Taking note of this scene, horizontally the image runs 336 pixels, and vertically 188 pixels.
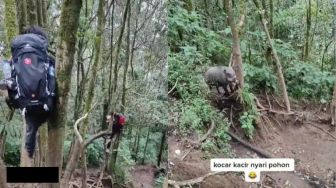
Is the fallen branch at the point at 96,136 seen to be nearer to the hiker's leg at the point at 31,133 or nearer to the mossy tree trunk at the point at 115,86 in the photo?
the mossy tree trunk at the point at 115,86

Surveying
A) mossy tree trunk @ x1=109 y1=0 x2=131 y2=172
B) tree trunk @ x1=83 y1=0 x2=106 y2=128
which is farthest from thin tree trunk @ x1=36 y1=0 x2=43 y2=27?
mossy tree trunk @ x1=109 y1=0 x2=131 y2=172

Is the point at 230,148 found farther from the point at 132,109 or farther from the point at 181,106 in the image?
the point at 132,109

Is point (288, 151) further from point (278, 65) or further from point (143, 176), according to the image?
point (143, 176)

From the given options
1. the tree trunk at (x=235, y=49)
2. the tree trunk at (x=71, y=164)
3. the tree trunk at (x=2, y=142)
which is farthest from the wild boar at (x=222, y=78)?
the tree trunk at (x=2, y=142)

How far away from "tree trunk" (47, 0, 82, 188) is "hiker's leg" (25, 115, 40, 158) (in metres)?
0.20

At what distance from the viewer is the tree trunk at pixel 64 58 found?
6.11ft

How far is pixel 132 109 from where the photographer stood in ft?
8.17

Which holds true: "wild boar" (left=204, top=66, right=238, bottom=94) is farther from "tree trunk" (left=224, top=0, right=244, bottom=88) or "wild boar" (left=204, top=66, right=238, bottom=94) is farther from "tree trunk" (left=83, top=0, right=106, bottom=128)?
"tree trunk" (left=83, top=0, right=106, bottom=128)

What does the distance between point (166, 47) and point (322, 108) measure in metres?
0.98

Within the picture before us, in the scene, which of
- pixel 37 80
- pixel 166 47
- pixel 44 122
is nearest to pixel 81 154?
pixel 44 122

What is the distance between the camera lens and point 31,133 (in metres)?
2.29

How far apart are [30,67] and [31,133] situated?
1.23 ft

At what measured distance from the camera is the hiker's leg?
2.25m

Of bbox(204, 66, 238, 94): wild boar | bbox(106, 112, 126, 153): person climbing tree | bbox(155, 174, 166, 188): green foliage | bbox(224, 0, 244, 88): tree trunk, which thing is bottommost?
bbox(155, 174, 166, 188): green foliage
